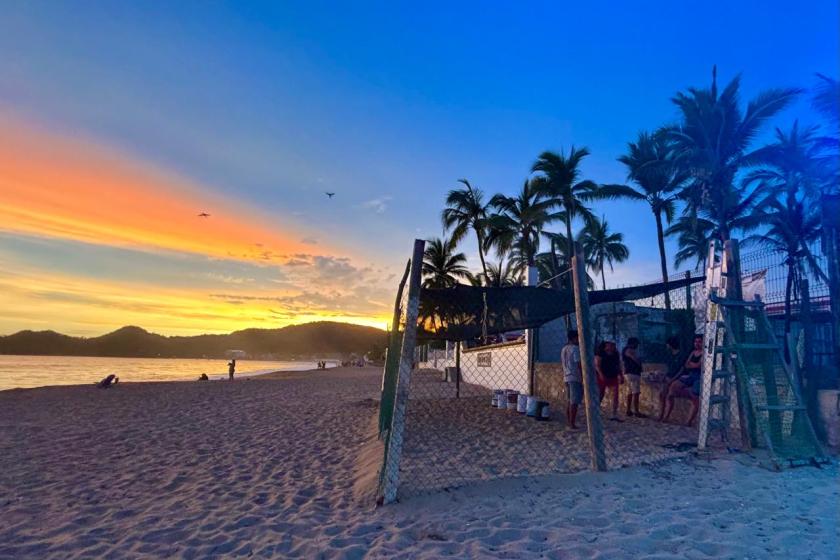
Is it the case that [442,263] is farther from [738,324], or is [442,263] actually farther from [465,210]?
[738,324]

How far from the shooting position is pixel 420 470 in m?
5.66

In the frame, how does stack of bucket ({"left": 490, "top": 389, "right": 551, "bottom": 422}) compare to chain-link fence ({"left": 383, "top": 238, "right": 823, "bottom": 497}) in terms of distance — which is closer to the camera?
chain-link fence ({"left": 383, "top": 238, "right": 823, "bottom": 497})

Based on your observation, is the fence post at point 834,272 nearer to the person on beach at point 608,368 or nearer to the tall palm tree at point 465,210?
the person on beach at point 608,368

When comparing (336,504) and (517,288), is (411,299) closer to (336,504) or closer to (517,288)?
(336,504)

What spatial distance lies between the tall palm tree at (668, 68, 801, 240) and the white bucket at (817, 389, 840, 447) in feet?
45.9

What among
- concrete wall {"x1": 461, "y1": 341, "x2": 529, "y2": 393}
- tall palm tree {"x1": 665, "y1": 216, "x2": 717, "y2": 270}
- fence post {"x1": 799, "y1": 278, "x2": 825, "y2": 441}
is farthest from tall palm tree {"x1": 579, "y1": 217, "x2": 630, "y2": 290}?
fence post {"x1": 799, "y1": 278, "x2": 825, "y2": 441}

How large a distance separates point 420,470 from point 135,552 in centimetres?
293

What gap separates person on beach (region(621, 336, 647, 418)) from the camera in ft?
29.8

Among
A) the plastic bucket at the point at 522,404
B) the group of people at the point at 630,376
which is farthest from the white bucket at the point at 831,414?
the plastic bucket at the point at 522,404

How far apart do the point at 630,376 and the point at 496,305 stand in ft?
11.6

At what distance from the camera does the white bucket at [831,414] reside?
5840 mm

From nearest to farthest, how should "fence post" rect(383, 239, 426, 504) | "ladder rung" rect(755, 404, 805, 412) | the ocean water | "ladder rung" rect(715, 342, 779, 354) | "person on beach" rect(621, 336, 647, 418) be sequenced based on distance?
1. "fence post" rect(383, 239, 426, 504)
2. "ladder rung" rect(755, 404, 805, 412)
3. "ladder rung" rect(715, 342, 779, 354)
4. "person on beach" rect(621, 336, 647, 418)
5. the ocean water

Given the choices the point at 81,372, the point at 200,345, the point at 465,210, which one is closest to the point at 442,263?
the point at 465,210

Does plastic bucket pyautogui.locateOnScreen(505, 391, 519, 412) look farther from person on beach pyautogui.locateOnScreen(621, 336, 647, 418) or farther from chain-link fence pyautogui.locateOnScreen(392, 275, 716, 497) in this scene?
person on beach pyautogui.locateOnScreen(621, 336, 647, 418)
